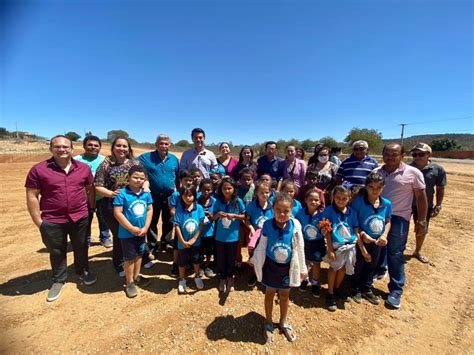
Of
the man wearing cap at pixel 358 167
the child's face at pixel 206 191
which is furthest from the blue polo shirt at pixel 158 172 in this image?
the man wearing cap at pixel 358 167

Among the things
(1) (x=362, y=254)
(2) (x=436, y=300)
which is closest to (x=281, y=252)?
(1) (x=362, y=254)

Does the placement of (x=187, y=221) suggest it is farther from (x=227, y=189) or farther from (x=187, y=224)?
(x=227, y=189)

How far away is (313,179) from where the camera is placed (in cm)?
406

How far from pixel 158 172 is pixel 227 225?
5.31 feet

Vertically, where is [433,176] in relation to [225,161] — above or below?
below

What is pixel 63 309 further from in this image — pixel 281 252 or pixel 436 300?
pixel 436 300

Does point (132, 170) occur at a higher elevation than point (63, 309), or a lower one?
higher

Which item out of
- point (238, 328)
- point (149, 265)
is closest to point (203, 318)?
point (238, 328)

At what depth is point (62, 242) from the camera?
10.9 feet

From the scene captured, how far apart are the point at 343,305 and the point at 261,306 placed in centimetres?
120

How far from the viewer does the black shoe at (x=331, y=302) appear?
3211 millimetres

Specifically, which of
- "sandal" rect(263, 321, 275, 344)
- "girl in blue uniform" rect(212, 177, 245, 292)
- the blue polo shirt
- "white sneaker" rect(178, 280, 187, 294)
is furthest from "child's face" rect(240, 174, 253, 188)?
"sandal" rect(263, 321, 275, 344)

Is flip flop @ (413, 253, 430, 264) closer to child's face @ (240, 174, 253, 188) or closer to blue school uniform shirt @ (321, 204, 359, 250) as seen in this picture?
blue school uniform shirt @ (321, 204, 359, 250)

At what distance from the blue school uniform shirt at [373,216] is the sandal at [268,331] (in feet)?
5.86
